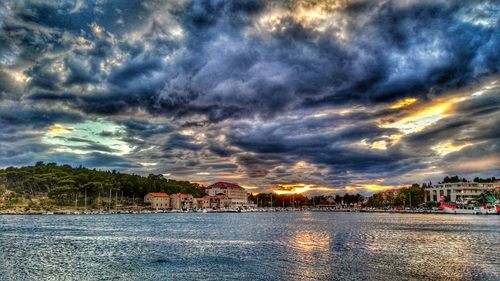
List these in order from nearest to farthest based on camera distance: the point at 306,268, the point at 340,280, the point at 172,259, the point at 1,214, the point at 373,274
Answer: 1. the point at 340,280
2. the point at 373,274
3. the point at 306,268
4. the point at 172,259
5. the point at 1,214

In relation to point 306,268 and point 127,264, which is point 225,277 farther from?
point 127,264

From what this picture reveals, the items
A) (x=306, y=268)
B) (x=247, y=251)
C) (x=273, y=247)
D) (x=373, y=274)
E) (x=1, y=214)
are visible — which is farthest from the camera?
(x=1, y=214)

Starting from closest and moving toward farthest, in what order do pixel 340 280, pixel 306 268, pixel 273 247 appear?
pixel 340 280, pixel 306 268, pixel 273 247

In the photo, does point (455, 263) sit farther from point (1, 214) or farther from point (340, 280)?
point (1, 214)

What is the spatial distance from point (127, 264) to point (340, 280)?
920 inches

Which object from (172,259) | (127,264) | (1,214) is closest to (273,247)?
(172,259)

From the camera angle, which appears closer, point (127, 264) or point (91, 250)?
point (127, 264)

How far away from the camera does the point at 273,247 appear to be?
6144cm

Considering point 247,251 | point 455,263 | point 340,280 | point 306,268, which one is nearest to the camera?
point 340,280

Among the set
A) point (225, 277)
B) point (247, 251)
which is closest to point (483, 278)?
point (225, 277)

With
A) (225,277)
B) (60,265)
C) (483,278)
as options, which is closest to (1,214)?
(60,265)

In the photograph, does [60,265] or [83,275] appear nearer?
[83,275]

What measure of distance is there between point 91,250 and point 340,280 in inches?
1460

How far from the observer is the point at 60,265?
1745 inches
